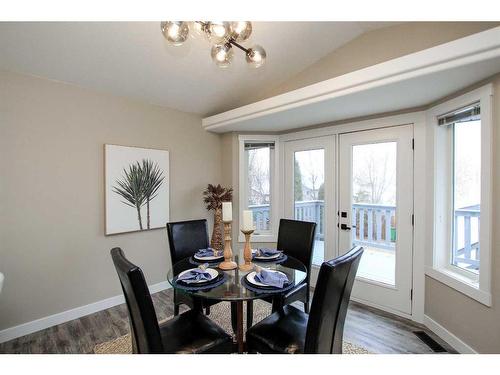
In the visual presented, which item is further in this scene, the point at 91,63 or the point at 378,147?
the point at 378,147

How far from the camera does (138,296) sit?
119 centimetres

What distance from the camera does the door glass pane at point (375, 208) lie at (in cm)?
273

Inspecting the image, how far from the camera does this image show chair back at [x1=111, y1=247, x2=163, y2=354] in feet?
3.88

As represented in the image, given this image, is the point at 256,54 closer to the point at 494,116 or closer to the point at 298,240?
the point at 298,240

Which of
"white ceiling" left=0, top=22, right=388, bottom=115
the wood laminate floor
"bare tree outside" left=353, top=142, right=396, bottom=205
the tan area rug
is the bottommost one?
the wood laminate floor

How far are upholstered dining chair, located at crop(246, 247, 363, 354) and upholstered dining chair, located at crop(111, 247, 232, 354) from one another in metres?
0.23

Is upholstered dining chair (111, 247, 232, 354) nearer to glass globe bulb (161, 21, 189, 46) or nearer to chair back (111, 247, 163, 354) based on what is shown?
chair back (111, 247, 163, 354)

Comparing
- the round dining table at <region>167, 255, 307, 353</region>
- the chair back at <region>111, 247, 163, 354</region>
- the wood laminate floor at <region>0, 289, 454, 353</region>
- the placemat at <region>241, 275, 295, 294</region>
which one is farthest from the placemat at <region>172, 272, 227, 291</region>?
the wood laminate floor at <region>0, 289, 454, 353</region>

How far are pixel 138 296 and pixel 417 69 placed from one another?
7.52 ft

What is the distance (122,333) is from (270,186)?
245 cm

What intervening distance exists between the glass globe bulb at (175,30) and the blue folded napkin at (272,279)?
1.52 m
